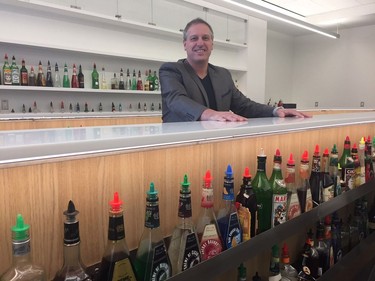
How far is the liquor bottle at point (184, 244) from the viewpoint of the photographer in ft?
2.40

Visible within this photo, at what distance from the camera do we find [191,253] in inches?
29.2

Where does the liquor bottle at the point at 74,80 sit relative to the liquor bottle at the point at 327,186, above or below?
above

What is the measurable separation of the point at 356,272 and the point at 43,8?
12.6 feet

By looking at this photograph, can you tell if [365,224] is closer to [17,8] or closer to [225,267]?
[225,267]

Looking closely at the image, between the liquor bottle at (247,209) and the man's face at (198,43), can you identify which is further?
the man's face at (198,43)

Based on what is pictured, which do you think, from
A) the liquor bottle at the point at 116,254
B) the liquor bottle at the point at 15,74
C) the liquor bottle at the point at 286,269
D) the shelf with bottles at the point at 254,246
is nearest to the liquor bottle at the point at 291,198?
the shelf with bottles at the point at 254,246

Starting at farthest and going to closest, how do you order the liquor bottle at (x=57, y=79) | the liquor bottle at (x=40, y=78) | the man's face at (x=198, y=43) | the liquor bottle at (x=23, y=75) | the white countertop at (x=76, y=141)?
the liquor bottle at (x=57, y=79) → the liquor bottle at (x=40, y=78) → the liquor bottle at (x=23, y=75) → the man's face at (x=198, y=43) → the white countertop at (x=76, y=141)

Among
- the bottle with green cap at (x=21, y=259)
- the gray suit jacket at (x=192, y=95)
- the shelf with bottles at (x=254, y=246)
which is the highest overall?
the gray suit jacket at (x=192, y=95)

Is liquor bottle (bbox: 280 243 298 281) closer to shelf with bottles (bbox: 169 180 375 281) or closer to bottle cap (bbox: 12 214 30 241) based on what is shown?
shelf with bottles (bbox: 169 180 375 281)

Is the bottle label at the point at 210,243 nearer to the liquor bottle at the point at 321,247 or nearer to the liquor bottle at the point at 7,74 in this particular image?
the liquor bottle at the point at 321,247

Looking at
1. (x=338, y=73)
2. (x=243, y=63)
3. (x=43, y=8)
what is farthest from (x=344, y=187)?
(x=338, y=73)

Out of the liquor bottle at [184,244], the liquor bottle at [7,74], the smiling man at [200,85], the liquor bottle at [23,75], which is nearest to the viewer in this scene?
the liquor bottle at [184,244]

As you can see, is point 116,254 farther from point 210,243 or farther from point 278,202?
point 278,202

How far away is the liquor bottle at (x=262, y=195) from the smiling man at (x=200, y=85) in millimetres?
549
